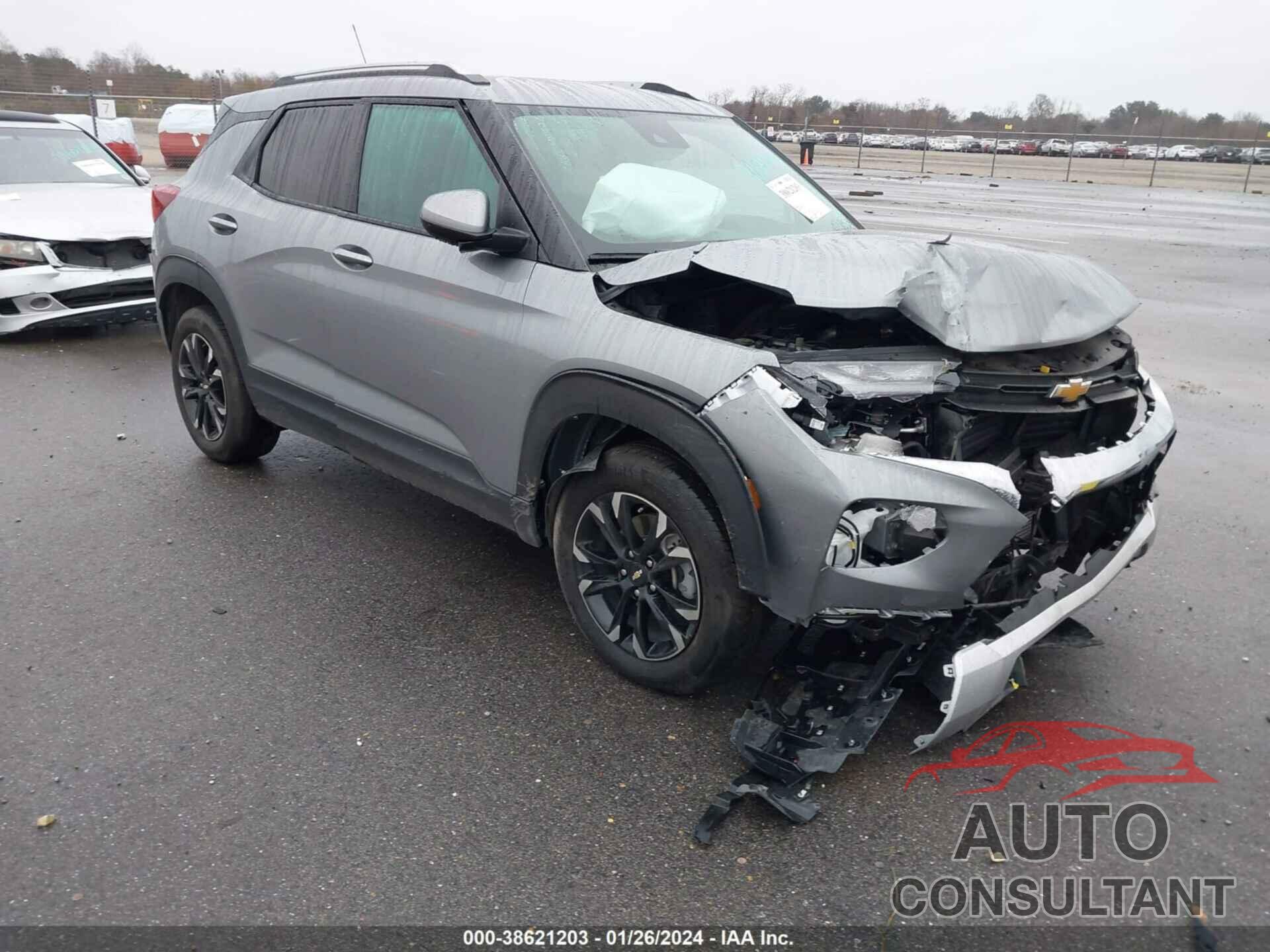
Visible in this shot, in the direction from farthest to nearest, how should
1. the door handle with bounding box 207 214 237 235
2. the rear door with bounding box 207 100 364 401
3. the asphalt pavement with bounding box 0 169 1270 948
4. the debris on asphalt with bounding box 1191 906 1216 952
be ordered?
the door handle with bounding box 207 214 237 235 → the rear door with bounding box 207 100 364 401 → the asphalt pavement with bounding box 0 169 1270 948 → the debris on asphalt with bounding box 1191 906 1216 952

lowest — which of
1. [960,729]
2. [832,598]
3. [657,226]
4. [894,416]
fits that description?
[960,729]

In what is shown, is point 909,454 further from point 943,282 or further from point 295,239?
point 295,239

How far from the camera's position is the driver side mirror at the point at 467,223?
340 cm

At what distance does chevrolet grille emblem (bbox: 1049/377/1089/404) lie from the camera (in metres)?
3.04

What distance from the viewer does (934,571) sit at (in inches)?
107

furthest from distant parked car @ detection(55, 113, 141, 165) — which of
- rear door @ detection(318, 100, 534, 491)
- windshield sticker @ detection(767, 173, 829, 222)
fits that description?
windshield sticker @ detection(767, 173, 829, 222)

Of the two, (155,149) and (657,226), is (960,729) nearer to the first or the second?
(657,226)

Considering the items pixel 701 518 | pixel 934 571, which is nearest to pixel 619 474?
pixel 701 518

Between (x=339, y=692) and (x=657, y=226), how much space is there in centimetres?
201

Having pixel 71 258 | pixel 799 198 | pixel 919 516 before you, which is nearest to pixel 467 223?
pixel 799 198

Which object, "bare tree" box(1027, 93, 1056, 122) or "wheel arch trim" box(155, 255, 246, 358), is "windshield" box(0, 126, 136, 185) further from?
"bare tree" box(1027, 93, 1056, 122)

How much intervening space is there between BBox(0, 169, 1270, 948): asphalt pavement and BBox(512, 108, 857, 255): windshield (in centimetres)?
155

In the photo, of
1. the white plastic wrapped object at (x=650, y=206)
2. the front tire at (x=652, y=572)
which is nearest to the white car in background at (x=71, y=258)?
the white plastic wrapped object at (x=650, y=206)

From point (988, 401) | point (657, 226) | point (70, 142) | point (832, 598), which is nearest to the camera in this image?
point (832, 598)
